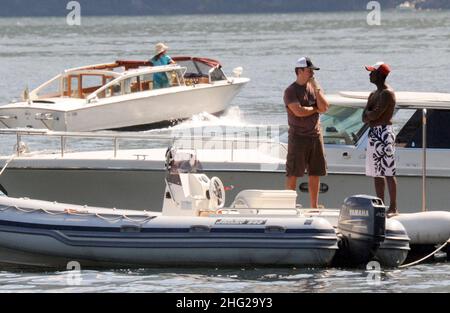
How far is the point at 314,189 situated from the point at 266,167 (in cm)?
122

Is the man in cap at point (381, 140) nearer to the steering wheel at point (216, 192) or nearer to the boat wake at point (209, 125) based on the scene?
the steering wheel at point (216, 192)

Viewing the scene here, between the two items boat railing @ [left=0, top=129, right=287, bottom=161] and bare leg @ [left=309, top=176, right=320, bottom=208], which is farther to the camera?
boat railing @ [left=0, top=129, right=287, bottom=161]

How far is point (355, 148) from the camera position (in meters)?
16.3

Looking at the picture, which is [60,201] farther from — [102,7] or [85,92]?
[102,7]

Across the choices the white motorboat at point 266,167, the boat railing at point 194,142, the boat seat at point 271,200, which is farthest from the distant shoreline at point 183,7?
the boat seat at point 271,200

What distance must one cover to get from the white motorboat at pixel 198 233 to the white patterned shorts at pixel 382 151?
70cm

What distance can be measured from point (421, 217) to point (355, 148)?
179 cm

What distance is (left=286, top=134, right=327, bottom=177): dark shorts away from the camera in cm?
1523

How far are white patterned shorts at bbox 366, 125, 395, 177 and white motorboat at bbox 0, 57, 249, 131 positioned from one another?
455 inches

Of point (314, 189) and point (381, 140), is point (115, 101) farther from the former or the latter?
point (381, 140)

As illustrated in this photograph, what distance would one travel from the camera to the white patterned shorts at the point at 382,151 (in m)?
14.8

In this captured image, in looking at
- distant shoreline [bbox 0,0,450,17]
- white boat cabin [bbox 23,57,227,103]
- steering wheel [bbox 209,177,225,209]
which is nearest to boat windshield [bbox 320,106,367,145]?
steering wheel [bbox 209,177,225,209]

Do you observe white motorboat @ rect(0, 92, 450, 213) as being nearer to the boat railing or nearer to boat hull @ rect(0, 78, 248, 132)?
the boat railing
